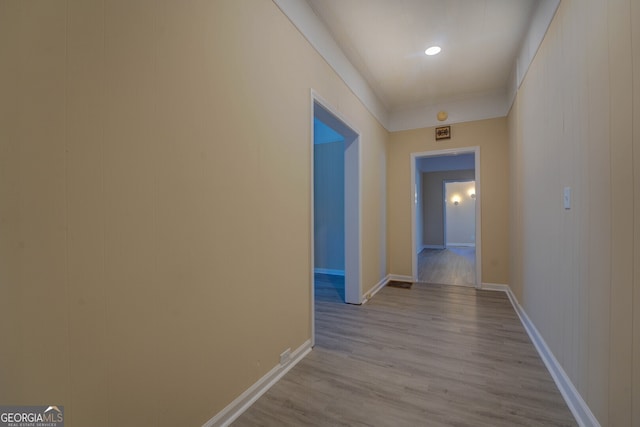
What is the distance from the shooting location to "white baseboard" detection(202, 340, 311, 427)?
141cm

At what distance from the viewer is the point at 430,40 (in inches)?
107

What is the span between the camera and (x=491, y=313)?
3.05 metres

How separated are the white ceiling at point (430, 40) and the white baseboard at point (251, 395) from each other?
2891 mm

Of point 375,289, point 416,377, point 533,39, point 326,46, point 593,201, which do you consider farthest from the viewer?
point 375,289

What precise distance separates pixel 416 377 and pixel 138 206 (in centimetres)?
199

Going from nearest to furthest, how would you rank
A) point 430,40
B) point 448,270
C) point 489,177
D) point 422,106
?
1. point 430,40
2. point 489,177
3. point 422,106
4. point 448,270

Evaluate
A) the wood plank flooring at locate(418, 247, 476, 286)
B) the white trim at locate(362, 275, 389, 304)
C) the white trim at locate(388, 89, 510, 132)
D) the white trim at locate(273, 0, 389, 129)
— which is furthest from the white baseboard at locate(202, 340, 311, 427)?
the white trim at locate(388, 89, 510, 132)

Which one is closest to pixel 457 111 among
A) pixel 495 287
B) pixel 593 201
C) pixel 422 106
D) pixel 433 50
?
pixel 422 106

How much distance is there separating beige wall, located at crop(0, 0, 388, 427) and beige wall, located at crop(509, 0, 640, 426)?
5.72 ft

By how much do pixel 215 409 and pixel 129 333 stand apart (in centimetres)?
69

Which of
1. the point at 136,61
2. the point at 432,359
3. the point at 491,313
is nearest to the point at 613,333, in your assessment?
the point at 432,359

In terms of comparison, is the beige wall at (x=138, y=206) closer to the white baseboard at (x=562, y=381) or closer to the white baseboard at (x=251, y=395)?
the white baseboard at (x=251, y=395)

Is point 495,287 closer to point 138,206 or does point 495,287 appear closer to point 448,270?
point 448,270

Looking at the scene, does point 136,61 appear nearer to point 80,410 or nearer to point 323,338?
point 80,410
